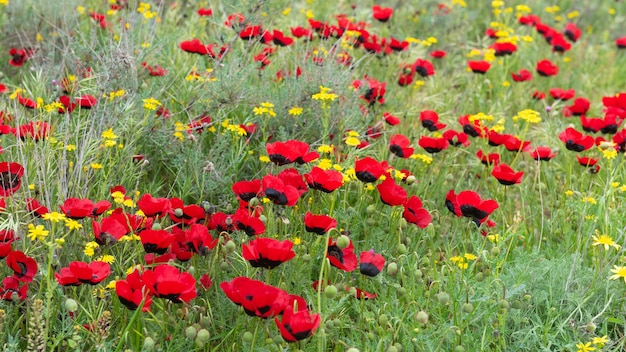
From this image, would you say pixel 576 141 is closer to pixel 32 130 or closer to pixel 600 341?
pixel 600 341

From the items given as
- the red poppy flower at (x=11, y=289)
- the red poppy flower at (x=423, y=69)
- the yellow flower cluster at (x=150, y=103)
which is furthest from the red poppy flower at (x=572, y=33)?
the red poppy flower at (x=11, y=289)

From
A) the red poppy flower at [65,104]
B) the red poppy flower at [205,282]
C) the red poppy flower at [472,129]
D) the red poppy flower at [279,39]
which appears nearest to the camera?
the red poppy flower at [205,282]

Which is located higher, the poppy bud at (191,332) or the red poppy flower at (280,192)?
the red poppy flower at (280,192)

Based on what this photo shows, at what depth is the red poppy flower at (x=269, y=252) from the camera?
6.09 feet

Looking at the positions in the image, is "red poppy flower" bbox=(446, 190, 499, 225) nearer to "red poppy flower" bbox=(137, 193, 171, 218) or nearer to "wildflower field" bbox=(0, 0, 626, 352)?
"wildflower field" bbox=(0, 0, 626, 352)

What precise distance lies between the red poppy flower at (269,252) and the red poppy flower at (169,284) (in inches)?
6.0

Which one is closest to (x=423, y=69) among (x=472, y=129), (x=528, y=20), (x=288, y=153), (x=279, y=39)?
(x=279, y=39)

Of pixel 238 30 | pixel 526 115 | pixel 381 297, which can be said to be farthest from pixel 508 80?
pixel 381 297

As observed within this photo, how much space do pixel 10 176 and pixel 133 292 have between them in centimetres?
61

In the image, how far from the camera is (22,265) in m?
2.07

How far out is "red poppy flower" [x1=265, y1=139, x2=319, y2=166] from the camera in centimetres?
235

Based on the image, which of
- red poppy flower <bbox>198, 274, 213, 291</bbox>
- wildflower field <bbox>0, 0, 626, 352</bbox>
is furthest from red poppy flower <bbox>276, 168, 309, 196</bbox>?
red poppy flower <bbox>198, 274, 213, 291</bbox>

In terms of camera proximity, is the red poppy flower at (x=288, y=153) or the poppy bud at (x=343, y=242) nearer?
the poppy bud at (x=343, y=242)

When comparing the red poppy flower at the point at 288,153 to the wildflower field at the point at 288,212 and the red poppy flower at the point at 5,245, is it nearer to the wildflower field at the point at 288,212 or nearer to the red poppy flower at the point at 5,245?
the wildflower field at the point at 288,212
